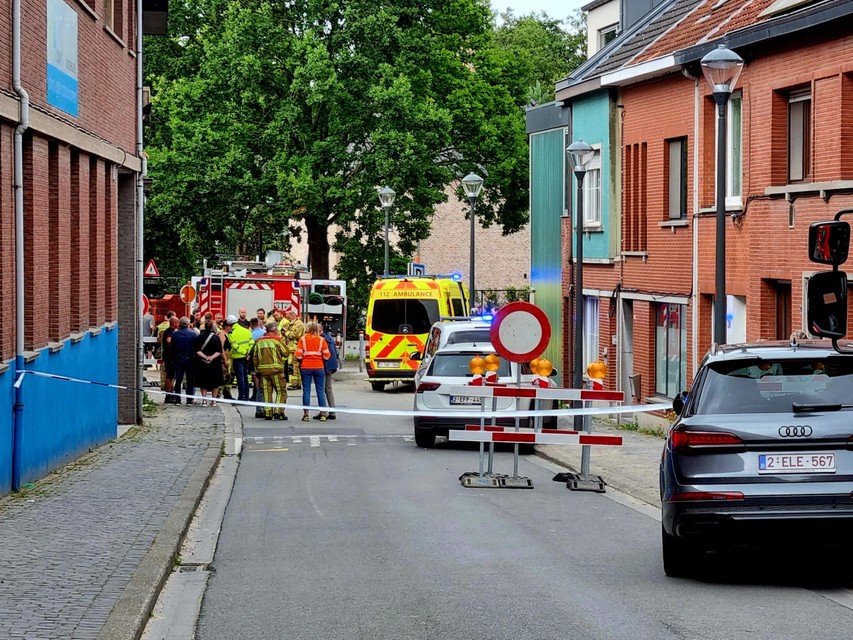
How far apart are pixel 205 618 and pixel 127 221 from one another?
1670 centimetres

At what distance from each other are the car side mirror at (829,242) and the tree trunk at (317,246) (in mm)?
37431

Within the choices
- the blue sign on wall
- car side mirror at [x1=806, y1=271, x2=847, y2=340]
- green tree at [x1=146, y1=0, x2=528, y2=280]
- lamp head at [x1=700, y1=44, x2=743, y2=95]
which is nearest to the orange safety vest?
the blue sign on wall

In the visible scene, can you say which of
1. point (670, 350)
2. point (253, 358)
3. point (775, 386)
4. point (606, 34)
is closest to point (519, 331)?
point (775, 386)

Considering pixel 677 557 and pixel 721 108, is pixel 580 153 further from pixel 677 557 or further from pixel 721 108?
pixel 677 557

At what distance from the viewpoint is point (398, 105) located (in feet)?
143

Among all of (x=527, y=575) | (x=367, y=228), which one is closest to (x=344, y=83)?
(x=367, y=228)

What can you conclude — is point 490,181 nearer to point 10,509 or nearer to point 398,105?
point 398,105

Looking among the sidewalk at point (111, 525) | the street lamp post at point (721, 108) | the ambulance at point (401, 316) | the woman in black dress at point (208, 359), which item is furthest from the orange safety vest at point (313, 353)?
the street lamp post at point (721, 108)

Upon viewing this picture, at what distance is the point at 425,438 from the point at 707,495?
39.8ft

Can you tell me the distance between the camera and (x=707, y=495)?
9477 millimetres

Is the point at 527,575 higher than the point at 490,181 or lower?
lower

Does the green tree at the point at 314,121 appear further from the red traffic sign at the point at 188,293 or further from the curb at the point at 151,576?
the curb at the point at 151,576

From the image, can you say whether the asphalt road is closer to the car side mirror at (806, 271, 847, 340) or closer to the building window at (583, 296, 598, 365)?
the car side mirror at (806, 271, 847, 340)

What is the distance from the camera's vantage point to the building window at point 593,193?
2980cm
